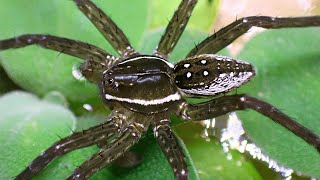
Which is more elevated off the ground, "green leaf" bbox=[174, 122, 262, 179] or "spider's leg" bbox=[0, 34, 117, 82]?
"spider's leg" bbox=[0, 34, 117, 82]

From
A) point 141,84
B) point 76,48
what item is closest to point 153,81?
point 141,84

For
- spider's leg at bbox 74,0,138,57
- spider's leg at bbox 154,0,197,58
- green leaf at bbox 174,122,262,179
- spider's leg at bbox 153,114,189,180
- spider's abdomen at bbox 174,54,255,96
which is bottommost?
green leaf at bbox 174,122,262,179

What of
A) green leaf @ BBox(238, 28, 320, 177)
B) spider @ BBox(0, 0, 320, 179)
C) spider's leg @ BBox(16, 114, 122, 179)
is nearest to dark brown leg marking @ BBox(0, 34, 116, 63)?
spider @ BBox(0, 0, 320, 179)

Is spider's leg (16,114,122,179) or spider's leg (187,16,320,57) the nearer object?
spider's leg (16,114,122,179)

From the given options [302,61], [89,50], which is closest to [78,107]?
[89,50]

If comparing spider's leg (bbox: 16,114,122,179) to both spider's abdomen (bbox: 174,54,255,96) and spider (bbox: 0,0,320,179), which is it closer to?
spider (bbox: 0,0,320,179)

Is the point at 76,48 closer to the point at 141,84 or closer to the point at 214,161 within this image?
the point at 141,84

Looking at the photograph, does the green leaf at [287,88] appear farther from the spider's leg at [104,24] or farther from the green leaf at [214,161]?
the spider's leg at [104,24]
